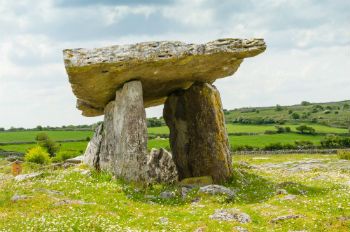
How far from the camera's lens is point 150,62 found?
80.7ft

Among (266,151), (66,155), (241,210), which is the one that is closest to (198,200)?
(241,210)

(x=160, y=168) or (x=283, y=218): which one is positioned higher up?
(x=160, y=168)

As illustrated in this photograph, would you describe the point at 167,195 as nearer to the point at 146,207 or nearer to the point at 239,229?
the point at 146,207

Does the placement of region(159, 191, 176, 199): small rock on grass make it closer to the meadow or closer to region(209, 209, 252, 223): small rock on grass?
region(209, 209, 252, 223): small rock on grass

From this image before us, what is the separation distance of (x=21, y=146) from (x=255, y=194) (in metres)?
61.8

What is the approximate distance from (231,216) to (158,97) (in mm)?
15276

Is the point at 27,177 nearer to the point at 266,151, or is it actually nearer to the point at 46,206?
the point at 46,206

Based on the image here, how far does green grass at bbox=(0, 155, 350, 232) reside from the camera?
55.9 ft

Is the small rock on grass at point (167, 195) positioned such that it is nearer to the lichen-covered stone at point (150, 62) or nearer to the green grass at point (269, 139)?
the lichen-covered stone at point (150, 62)

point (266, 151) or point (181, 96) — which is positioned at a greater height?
point (181, 96)

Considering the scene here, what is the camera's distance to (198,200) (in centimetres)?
2180

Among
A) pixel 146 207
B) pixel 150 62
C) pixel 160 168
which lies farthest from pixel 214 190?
pixel 150 62

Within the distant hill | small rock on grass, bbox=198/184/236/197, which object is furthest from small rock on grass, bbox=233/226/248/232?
the distant hill

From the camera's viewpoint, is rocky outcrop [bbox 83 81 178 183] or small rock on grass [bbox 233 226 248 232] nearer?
small rock on grass [bbox 233 226 248 232]
